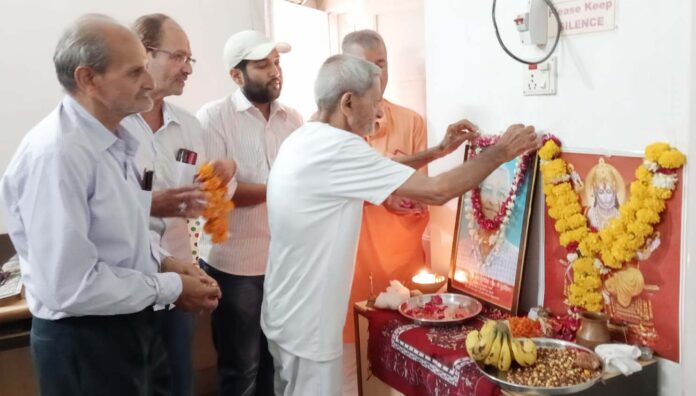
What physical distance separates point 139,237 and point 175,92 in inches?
31.3

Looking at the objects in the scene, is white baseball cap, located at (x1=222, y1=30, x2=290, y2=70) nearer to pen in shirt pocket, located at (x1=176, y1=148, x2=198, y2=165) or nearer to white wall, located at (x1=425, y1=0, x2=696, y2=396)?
pen in shirt pocket, located at (x1=176, y1=148, x2=198, y2=165)

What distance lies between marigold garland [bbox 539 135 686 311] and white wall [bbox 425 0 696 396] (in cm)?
6

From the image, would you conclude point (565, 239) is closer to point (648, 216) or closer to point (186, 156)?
point (648, 216)

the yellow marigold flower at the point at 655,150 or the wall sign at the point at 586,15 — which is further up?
the wall sign at the point at 586,15

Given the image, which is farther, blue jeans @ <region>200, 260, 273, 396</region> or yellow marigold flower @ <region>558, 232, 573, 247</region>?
blue jeans @ <region>200, 260, 273, 396</region>

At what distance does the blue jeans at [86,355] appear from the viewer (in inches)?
58.4

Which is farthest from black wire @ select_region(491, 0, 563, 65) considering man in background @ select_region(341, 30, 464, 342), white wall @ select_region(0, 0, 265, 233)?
white wall @ select_region(0, 0, 265, 233)

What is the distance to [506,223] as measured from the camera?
2119mm

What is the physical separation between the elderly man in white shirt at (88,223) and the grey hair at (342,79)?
0.56 m

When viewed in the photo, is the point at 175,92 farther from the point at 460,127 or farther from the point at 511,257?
the point at 511,257

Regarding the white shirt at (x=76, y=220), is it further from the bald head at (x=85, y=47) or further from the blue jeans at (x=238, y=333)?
the blue jeans at (x=238, y=333)

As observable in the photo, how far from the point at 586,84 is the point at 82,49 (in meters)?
1.43

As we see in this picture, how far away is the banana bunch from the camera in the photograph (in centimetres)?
170

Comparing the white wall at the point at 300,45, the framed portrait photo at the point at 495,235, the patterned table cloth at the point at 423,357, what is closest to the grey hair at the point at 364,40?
the framed portrait photo at the point at 495,235
